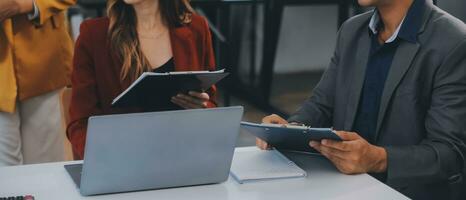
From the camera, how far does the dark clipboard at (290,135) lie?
5.43 feet

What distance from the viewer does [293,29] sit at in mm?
6328

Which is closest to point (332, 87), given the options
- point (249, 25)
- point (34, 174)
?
point (34, 174)

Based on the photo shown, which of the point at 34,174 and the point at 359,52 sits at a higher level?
the point at 359,52

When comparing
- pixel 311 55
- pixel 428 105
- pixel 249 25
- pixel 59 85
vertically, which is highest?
pixel 428 105

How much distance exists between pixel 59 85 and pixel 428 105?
137cm

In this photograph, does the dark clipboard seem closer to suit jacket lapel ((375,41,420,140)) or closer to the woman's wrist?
suit jacket lapel ((375,41,420,140))

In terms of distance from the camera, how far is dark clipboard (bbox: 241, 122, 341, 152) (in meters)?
1.66

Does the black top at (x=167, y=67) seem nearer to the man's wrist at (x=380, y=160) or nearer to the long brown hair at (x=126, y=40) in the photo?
the long brown hair at (x=126, y=40)

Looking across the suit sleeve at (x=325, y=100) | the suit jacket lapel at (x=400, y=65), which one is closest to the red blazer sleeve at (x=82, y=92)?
the suit sleeve at (x=325, y=100)

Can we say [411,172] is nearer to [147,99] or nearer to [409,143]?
[409,143]

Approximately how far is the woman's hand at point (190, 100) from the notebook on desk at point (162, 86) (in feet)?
0.07

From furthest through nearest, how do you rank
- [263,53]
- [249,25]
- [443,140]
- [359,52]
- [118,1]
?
[249,25] → [263,53] → [118,1] → [359,52] → [443,140]

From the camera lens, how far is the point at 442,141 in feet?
6.13

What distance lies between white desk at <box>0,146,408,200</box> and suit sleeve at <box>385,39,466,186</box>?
0.12m
